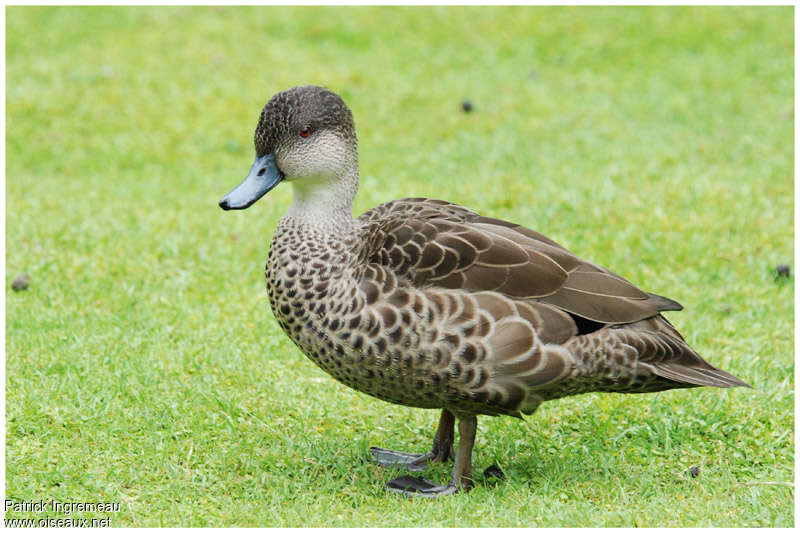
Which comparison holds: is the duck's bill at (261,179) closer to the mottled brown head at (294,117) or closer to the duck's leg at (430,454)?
the mottled brown head at (294,117)

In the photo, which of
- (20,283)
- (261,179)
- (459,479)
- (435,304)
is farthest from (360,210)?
(435,304)

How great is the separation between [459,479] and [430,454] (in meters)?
0.38

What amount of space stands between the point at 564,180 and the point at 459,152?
1146 millimetres

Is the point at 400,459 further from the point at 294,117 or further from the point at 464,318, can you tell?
the point at 294,117

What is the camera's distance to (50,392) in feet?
16.4

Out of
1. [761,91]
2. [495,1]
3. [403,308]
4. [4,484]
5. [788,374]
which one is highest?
[495,1]

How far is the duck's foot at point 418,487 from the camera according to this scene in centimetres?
431

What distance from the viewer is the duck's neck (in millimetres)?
4305

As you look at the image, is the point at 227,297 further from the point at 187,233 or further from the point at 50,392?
the point at 50,392

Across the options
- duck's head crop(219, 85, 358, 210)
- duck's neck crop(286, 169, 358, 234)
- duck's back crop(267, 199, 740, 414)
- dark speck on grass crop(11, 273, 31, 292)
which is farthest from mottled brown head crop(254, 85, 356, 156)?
dark speck on grass crop(11, 273, 31, 292)

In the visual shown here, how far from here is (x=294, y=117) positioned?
166 inches

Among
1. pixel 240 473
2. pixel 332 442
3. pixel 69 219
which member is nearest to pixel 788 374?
pixel 332 442

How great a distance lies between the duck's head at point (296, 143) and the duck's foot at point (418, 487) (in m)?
1.32

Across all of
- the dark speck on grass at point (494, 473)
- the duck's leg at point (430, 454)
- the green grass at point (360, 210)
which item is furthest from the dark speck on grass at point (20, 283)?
the dark speck on grass at point (494, 473)
